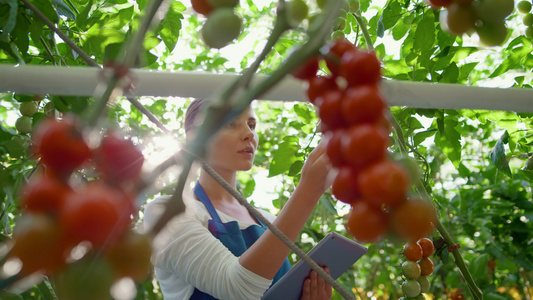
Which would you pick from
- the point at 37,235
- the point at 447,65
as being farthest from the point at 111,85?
the point at 447,65

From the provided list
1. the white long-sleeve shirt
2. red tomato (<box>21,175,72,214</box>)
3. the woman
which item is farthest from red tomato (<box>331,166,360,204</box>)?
the white long-sleeve shirt

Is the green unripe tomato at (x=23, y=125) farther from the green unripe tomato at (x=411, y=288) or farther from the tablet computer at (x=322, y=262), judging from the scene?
the green unripe tomato at (x=411, y=288)

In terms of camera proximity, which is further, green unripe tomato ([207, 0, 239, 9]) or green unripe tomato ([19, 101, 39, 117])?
green unripe tomato ([19, 101, 39, 117])

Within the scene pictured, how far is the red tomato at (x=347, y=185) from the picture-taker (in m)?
0.20

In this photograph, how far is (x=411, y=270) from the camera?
2.33 ft

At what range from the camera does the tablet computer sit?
815 mm

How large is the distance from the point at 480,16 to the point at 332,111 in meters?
0.13

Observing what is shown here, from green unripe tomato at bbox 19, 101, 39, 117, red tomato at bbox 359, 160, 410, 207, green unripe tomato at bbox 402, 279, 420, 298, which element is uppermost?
green unripe tomato at bbox 19, 101, 39, 117

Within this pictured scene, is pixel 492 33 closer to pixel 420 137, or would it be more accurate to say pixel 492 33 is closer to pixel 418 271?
pixel 418 271

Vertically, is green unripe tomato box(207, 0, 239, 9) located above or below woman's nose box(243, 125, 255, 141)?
above

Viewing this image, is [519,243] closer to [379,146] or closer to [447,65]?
[447,65]

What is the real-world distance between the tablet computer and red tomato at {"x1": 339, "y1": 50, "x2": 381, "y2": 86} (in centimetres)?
60

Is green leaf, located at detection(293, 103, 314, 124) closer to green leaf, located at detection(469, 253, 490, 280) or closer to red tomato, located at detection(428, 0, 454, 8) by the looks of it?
red tomato, located at detection(428, 0, 454, 8)

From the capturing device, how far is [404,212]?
18 centimetres
